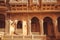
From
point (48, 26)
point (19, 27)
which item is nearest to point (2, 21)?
point (19, 27)

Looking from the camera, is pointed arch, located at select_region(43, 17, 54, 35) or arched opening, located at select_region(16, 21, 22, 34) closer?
arched opening, located at select_region(16, 21, 22, 34)

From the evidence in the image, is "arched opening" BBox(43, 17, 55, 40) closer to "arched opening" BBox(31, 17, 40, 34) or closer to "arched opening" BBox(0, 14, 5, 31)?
"arched opening" BBox(31, 17, 40, 34)

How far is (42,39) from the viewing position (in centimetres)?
2875

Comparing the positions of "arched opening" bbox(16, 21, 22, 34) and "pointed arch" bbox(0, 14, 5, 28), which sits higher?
"pointed arch" bbox(0, 14, 5, 28)

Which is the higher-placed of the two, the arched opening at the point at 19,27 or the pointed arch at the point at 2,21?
the pointed arch at the point at 2,21

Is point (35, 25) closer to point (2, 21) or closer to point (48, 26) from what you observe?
point (48, 26)

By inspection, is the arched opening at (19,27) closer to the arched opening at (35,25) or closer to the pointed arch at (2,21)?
the arched opening at (35,25)

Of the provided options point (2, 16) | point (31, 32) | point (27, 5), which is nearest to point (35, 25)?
point (31, 32)

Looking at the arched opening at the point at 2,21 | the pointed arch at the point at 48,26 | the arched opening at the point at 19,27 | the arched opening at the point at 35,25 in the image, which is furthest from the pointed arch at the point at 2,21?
the pointed arch at the point at 48,26

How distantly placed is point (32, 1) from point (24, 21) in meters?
3.85

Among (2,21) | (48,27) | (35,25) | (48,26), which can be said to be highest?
(2,21)

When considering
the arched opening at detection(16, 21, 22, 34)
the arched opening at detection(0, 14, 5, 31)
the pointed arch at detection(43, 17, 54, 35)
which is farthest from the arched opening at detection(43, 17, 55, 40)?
the arched opening at detection(0, 14, 5, 31)

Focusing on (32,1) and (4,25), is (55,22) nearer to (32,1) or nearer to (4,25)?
(32,1)

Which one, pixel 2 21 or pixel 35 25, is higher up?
pixel 2 21
